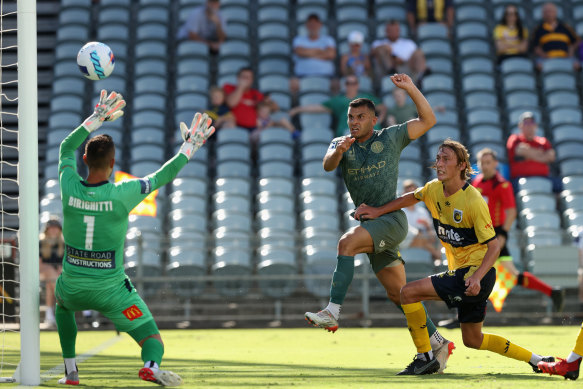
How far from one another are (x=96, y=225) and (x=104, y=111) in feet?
2.69

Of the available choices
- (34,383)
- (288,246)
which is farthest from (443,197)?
(288,246)

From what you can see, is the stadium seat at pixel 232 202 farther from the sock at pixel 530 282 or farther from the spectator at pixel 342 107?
the sock at pixel 530 282

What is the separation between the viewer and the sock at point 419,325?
662cm

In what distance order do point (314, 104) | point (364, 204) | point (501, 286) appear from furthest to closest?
1. point (314, 104)
2. point (501, 286)
3. point (364, 204)

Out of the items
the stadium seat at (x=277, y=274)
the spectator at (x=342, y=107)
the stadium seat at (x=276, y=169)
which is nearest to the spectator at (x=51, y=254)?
the stadium seat at (x=277, y=274)

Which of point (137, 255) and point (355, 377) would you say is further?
point (137, 255)

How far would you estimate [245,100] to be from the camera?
16391 millimetres

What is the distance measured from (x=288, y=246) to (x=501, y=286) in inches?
137

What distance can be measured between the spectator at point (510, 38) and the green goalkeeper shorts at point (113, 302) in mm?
13678

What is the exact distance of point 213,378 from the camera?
636cm

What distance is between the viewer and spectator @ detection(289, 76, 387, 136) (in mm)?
15867

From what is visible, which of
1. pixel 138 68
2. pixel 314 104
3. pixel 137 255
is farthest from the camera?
pixel 138 68

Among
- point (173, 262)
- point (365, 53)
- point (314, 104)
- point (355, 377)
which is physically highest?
point (365, 53)

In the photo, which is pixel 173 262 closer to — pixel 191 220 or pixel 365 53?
pixel 191 220
